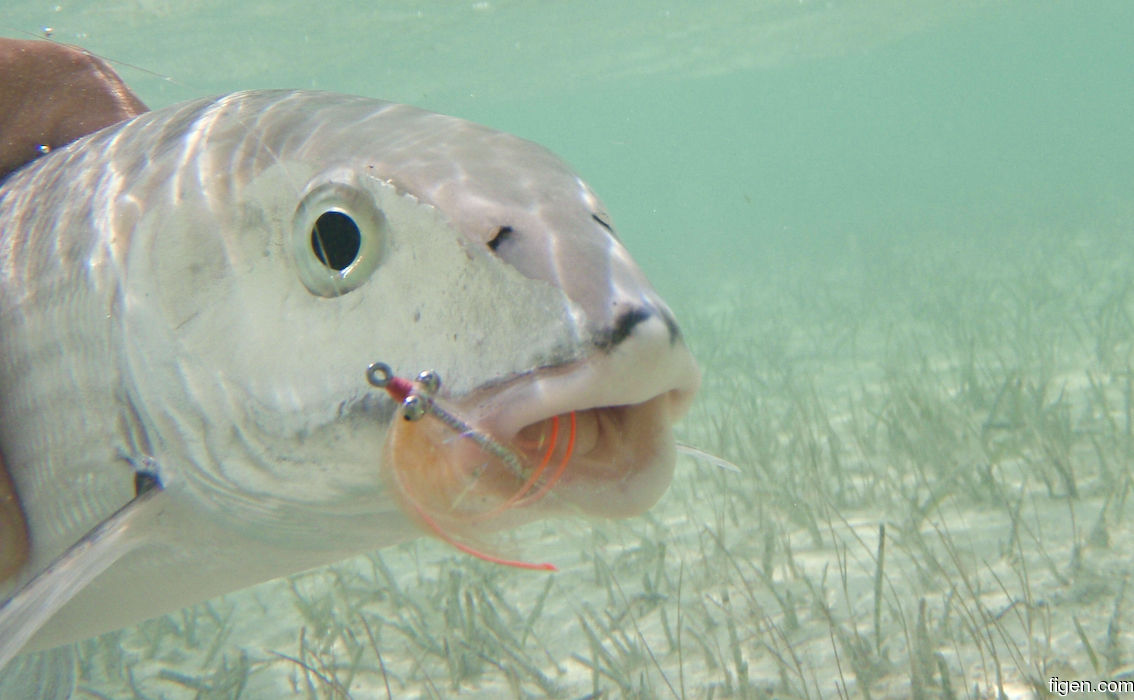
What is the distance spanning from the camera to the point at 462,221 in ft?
4.16

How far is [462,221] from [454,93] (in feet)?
116

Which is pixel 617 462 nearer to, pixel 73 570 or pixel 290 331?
pixel 290 331

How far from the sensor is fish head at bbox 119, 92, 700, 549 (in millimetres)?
1174

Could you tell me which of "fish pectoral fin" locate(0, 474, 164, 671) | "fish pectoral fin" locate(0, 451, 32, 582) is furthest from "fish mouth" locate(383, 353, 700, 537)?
"fish pectoral fin" locate(0, 451, 32, 582)

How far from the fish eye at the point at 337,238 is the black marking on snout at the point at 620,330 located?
0.48 metres

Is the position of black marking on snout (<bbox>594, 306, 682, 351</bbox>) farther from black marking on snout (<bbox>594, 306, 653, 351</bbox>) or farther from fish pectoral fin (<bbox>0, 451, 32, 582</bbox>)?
fish pectoral fin (<bbox>0, 451, 32, 582</bbox>)

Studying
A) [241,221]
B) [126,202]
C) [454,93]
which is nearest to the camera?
[241,221]

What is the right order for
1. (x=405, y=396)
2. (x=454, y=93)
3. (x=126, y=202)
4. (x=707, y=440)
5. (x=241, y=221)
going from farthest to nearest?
(x=454, y=93), (x=707, y=440), (x=126, y=202), (x=241, y=221), (x=405, y=396)

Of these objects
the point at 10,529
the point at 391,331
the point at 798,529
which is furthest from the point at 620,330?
the point at 798,529

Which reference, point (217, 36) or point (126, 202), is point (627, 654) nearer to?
point (126, 202)

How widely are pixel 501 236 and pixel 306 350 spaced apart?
0.47 meters

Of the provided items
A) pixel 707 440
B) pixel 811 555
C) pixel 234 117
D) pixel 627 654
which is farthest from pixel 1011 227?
pixel 234 117

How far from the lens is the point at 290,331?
1.41 metres

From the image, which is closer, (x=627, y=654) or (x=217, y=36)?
(x=627, y=654)
